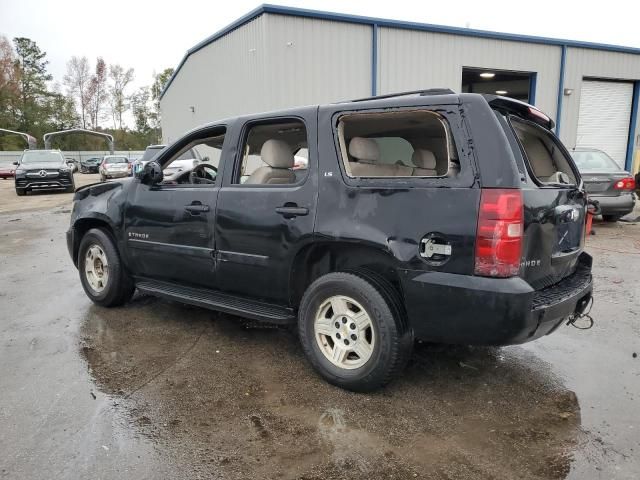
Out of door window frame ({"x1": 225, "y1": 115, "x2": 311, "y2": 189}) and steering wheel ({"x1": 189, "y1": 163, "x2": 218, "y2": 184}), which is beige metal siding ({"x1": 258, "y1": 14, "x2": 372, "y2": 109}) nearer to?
steering wheel ({"x1": 189, "y1": 163, "x2": 218, "y2": 184})

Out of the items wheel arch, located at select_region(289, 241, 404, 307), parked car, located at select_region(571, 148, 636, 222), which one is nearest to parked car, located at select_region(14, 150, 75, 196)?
parked car, located at select_region(571, 148, 636, 222)

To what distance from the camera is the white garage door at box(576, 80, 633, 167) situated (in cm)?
1862

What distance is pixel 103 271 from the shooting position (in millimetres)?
4895

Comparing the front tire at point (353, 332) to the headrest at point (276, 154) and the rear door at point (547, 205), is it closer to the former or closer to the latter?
the rear door at point (547, 205)

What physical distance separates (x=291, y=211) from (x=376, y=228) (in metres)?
0.66

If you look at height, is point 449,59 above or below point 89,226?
above

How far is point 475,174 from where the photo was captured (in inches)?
106

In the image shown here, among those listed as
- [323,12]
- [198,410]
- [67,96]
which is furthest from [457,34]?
[67,96]

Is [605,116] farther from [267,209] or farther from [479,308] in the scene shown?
[479,308]

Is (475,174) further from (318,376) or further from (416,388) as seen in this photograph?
(318,376)

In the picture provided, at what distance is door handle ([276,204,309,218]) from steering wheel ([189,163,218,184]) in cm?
159

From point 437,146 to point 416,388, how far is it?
6.62ft

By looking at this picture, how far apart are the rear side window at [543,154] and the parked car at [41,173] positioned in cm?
1902

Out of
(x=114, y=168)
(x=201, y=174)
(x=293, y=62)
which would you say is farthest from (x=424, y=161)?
(x=114, y=168)
